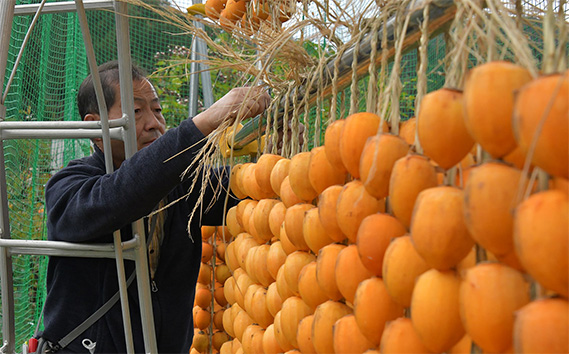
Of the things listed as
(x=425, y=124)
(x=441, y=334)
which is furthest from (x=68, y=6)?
(x=441, y=334)

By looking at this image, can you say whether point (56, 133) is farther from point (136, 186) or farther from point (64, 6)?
→ point (64, 6)

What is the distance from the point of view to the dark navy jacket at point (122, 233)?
5.24 ft

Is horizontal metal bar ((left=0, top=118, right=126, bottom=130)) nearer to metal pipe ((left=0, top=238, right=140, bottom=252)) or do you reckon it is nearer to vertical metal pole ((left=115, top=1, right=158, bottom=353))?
vertical metal pole ((left=115, top=1, right=158, bottom=353))

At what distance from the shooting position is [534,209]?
1.57 ft

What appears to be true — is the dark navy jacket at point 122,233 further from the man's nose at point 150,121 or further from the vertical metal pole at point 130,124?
the man's nose at point 150,121

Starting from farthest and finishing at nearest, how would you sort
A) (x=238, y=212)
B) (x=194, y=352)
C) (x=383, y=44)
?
(x=194, y=352) < (x=238, y=212) < (x=383, y=44)

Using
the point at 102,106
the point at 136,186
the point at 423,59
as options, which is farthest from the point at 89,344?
the point at 423,59

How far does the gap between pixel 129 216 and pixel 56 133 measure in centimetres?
30

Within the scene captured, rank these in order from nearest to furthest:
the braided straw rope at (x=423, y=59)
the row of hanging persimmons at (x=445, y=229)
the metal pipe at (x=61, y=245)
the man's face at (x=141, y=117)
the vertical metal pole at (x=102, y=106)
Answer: the row of hanging persimmons at (x=445, y=229), the braided straw rope at (x=423, y=59), the vertical metal pole at (x=102, y=106), the metal pipe at (x=61, y=245), the man's face at (x=141, y=117)

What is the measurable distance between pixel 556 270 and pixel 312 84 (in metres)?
0.75

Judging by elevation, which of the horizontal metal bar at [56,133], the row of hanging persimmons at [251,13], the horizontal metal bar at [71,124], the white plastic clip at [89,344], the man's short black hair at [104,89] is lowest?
the white plastic clip at [89,344]

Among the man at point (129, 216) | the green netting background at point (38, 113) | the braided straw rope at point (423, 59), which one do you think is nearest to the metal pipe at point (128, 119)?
the man at point (129, 216)

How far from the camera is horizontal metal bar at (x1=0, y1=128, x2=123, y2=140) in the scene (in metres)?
1.48

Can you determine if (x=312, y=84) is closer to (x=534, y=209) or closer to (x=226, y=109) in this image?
(x=226, y=109)
